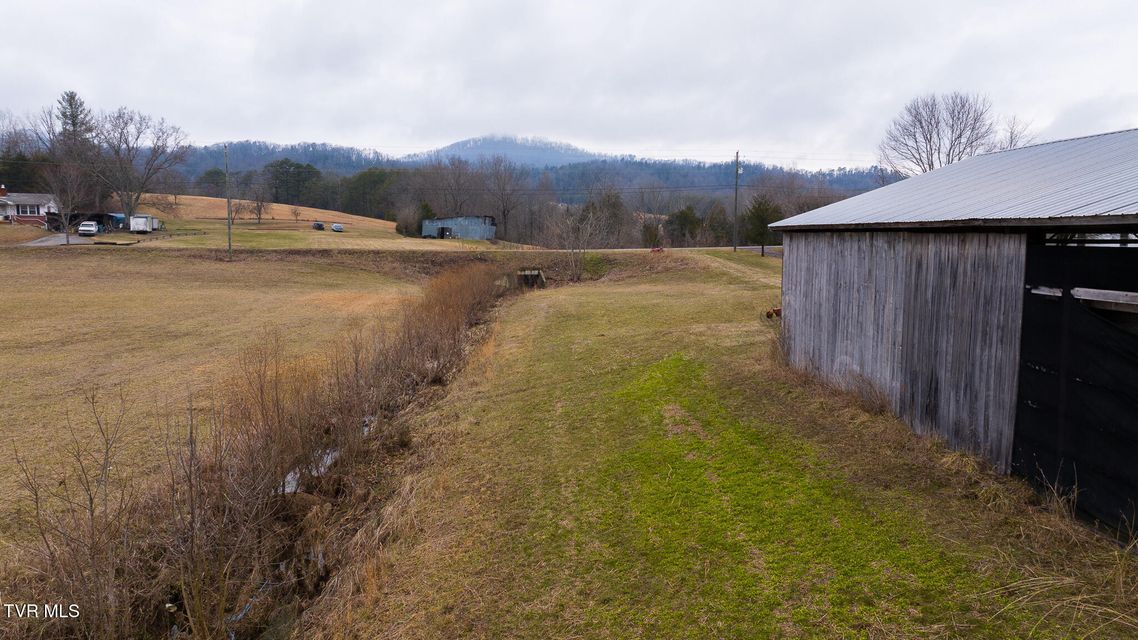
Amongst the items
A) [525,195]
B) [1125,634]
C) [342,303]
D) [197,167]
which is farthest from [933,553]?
[197,167]

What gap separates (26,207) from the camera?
63.6 metres

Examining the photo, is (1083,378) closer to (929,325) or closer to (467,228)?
(929,325)

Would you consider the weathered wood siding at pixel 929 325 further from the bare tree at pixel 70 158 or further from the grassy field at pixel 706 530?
the bare tree at pixel 70 158

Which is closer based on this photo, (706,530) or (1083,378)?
(1083,378)

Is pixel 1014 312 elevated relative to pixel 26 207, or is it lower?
lower

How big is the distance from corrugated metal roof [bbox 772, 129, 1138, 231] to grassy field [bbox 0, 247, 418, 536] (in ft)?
34.9

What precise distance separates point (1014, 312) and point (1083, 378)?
91 centimetres

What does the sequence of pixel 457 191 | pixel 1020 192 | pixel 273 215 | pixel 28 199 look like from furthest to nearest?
pixel 457 191 < pixel 273 215 < pixel 28 199 < pixel 1020 192

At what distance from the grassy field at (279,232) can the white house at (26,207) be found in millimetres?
10048

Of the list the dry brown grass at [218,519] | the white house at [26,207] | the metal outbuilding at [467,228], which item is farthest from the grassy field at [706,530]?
the white house at [26,207]

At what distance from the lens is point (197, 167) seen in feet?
405

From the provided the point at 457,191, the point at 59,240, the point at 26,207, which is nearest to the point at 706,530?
the point at 59,240

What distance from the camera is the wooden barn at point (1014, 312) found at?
5121mm

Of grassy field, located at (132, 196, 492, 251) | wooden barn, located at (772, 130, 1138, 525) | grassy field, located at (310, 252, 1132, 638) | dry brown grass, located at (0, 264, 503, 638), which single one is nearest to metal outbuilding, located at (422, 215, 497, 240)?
grassy field, located at (132, 196, 492, 251)
